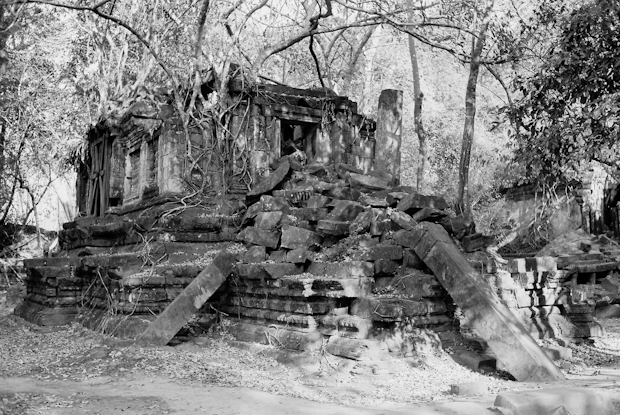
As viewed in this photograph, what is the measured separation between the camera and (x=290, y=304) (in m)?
7.79

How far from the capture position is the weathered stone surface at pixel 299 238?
831cm

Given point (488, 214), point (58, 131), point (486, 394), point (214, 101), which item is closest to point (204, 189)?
point (214, 101)

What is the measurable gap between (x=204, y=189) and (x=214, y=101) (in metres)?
1.82

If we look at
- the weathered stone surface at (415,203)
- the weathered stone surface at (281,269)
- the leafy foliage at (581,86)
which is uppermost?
the leafy foliage at (581,86)

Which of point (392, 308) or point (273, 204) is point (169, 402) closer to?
point (392, 308)

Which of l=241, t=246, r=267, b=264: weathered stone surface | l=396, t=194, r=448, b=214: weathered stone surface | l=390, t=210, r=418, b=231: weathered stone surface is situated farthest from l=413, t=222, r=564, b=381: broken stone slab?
l=241, t=246, r=267, b=264: weathered stone surface

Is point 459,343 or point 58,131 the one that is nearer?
point 459,343

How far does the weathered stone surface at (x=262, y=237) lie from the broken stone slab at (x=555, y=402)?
4.38 m

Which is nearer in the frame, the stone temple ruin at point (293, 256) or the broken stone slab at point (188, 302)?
the stone temple ruin at point (293, 256)

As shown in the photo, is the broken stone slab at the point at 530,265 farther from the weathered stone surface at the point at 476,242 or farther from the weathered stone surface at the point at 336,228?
the weathered stone surface at the point at 336,228

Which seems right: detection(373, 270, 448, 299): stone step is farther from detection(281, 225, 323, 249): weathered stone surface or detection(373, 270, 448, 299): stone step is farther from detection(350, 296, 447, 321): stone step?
detection(281, 225, 323, 249): weathered stone surface

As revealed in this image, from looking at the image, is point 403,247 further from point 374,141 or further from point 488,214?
point 488,214

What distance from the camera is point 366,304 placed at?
7.03m

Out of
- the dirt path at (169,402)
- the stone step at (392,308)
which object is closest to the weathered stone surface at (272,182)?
the stone step at (392,308)
